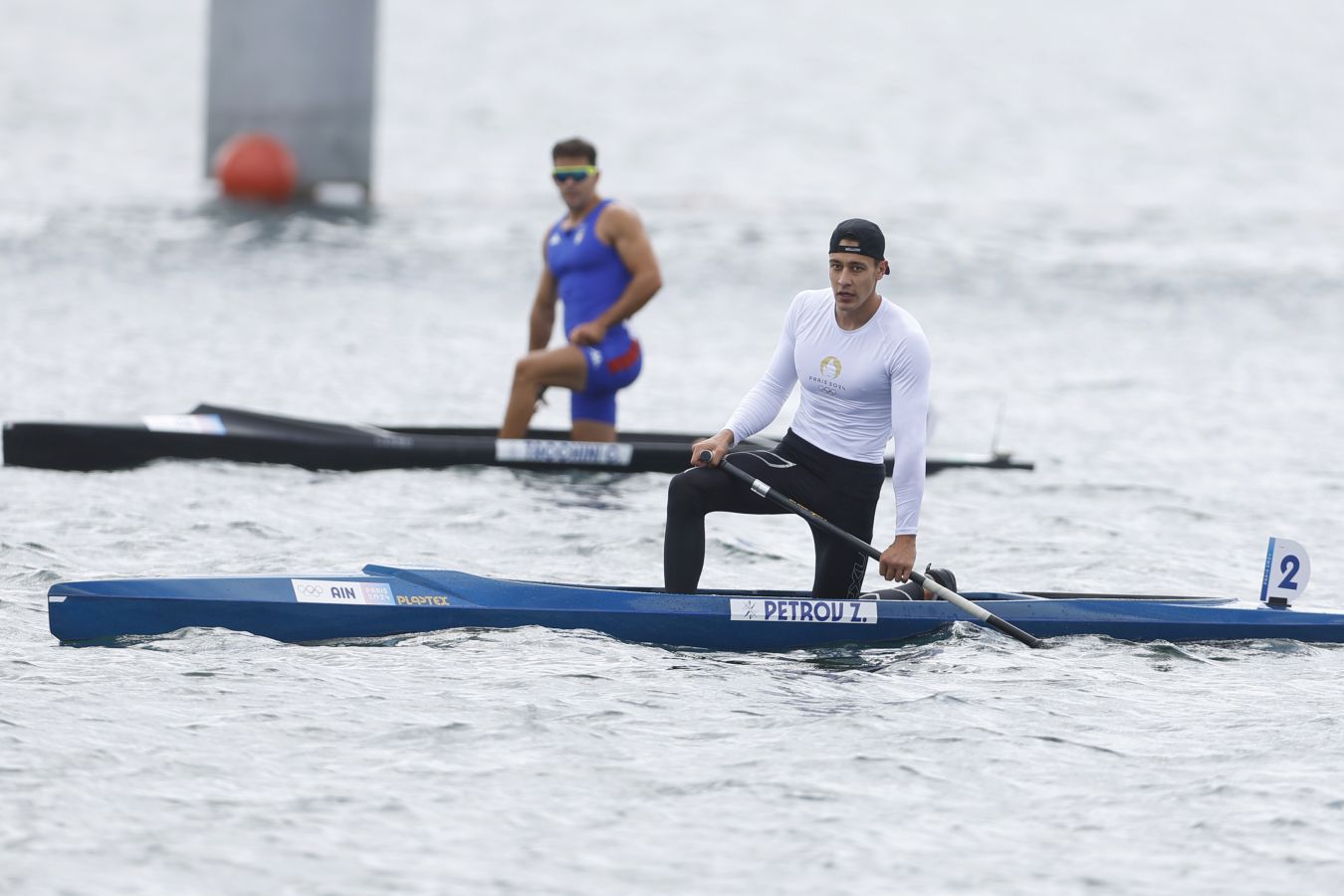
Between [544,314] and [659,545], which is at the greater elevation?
[544,314]

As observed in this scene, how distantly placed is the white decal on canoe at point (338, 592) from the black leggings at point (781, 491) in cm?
122

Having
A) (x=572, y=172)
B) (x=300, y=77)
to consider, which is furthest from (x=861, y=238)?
(x=300, y=77)

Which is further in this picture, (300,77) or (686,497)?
(300,77)

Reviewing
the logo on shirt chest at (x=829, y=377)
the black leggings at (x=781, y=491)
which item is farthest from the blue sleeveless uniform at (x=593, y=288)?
the logo on shirt chest at (x=829, y=377)

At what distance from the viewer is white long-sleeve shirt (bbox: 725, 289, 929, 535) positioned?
749 centimetres

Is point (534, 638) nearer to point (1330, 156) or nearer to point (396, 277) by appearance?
point (396, 277)

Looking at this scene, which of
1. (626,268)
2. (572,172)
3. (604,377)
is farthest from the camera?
(604,377)

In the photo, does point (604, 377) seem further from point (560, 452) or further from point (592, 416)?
point (560, 452)

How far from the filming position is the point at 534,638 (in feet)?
26.3

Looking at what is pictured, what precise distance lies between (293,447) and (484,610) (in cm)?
434

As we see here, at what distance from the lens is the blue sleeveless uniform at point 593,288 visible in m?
11.3

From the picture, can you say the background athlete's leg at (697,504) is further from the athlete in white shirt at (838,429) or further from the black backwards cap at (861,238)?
the black backwards cap at (861,238)

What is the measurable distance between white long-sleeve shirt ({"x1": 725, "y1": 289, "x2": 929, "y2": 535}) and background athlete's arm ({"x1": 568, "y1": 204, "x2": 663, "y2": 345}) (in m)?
3.26

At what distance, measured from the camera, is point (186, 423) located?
39.1 ft
